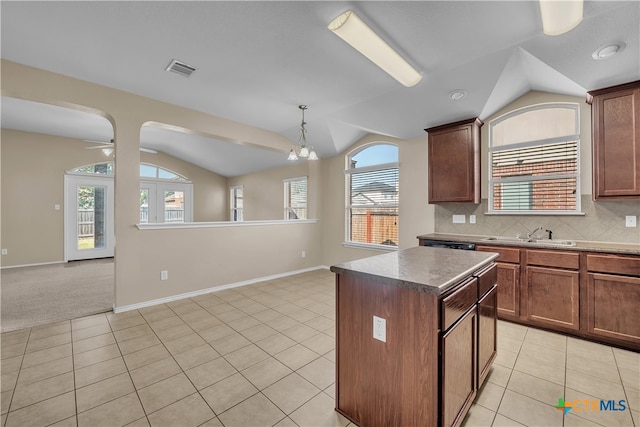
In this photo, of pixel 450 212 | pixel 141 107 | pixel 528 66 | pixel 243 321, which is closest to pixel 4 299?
pixel 141 107

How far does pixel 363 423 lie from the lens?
5.25 feet

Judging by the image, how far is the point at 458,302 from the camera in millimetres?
1479

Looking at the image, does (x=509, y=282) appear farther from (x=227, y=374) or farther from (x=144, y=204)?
(x=144, y=204)

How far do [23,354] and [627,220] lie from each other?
580 centimetres

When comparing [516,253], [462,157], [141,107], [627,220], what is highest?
[141,107]

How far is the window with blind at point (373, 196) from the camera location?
477 cm

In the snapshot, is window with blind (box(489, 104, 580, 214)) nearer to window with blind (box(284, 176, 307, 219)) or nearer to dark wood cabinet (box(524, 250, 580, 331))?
dark wood cabinet (box(524, 250, 580, 331))

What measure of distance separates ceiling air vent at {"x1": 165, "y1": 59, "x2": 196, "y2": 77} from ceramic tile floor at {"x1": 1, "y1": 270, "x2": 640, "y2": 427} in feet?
8.85

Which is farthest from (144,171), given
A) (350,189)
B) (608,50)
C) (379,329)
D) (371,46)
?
(608,50)

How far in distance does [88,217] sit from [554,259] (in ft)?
29.6

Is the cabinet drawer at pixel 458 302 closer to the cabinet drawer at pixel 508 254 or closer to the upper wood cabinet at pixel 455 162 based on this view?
the cabinet drawer at pixel 508 254

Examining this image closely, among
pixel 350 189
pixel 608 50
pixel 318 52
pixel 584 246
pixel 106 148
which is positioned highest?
pixel 318 52

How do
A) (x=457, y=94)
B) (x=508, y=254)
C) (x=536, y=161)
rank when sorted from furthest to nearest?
(x=536, y=161) < (x=457, y=94) < (x=508, y=254)

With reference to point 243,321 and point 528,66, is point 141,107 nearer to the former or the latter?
point 243,321
